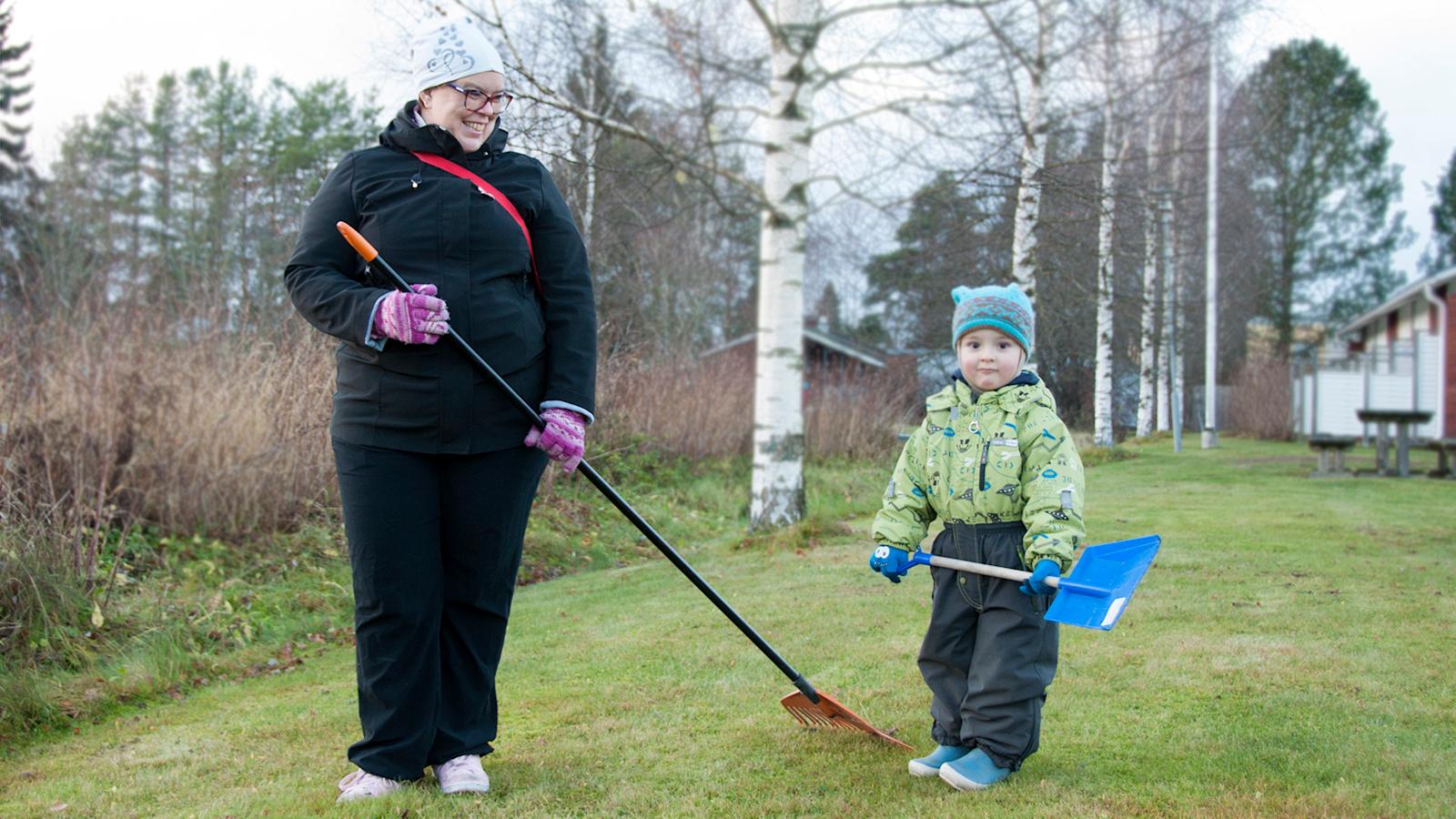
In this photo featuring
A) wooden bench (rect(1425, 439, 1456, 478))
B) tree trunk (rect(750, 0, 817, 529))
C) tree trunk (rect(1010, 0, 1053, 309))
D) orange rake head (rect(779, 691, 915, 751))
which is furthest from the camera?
wooden bench (rect(1425, 439, 1456, 478))

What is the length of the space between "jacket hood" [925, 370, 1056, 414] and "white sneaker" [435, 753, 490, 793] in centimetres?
153

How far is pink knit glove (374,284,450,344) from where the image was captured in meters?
2.75

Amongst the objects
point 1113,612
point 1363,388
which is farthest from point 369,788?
point 1363,388

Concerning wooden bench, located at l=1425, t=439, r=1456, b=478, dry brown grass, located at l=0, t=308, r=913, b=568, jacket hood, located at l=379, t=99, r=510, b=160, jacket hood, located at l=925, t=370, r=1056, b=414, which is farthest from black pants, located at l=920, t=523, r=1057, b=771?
wooden bench, located at l=1425, t=439, r=1456, b=478

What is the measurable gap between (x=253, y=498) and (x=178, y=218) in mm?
27049

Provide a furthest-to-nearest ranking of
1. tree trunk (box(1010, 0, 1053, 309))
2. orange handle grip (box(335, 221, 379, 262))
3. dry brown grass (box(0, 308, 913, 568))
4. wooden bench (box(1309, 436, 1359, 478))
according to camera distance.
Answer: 1. wooden bench (box(1309, 436, 1359, 478))
2. tree trunk (box(1010, 0, 1053, 309))
3. dry brown grass (box(0, 308, 913, 568))
4. orange handle grip (box(335, 221, 379, 262))

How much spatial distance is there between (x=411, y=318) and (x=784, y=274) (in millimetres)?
5786

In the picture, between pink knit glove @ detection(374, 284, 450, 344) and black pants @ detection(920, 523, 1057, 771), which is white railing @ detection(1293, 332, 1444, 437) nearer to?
black pants @ detection(920, 523, 1057, 771)

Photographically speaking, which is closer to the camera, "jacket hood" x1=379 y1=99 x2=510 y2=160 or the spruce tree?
"jacket hood" x1=379 y1=99 x2=510 y2=160

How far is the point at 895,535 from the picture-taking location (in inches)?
130

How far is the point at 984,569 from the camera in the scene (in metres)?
3.09

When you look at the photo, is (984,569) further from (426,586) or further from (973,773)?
(426,586)

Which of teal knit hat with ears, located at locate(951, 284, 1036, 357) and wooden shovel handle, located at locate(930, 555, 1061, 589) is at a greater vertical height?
teal knit hat with ears, located at locate(951, 284, 1036, 357)

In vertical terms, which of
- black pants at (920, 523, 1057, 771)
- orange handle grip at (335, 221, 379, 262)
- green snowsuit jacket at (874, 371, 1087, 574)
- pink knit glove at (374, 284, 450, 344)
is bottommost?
black pants at (920, 523, 1057, 771)
